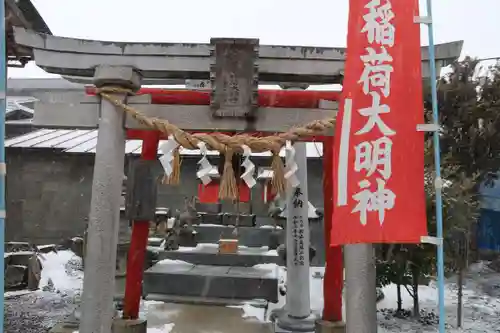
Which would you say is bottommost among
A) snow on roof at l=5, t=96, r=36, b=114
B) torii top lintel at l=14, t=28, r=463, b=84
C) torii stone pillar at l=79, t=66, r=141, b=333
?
torii stone pillar at l=79, t=66, r=141, b=333

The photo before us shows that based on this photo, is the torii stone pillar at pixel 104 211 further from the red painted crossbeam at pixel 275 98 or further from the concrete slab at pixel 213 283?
the concrete slab at pixel 213 283

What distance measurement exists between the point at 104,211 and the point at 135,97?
1.18 metres

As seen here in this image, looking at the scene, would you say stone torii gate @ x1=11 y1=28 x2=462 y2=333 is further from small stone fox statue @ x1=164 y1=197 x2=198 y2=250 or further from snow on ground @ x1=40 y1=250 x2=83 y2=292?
snow on ground @ x1=40 y1=250 x2=83 y2=292

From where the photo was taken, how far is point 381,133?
3053mm

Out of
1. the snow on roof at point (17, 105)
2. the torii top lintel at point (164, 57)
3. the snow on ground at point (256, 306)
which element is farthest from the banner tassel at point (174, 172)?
the snow on roof at point (17, 105)

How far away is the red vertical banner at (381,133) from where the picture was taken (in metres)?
2.97

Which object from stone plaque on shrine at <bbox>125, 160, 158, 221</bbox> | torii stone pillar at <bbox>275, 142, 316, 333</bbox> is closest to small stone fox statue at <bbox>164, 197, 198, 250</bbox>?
torii stone pillar at <bbox>275, 142, 316, 333</bbox>

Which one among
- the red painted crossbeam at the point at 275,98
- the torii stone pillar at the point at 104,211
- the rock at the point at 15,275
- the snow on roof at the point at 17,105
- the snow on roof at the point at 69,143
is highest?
the snow on roof at the point at 17,105

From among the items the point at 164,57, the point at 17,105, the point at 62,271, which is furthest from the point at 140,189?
the point at 17,105

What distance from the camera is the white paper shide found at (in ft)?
9.87

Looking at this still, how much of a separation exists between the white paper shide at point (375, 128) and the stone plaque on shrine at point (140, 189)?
2779 millimetres

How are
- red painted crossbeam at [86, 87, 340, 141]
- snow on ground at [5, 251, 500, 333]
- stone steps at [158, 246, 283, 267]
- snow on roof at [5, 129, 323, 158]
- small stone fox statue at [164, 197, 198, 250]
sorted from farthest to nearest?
snow on roof at [5, 129, 323, 158]
small stone fox statue at [164, 197, 198, 250]
stone steps at [158, 246, 283, 267]
snow on ground at [5, 251, 500, 333]
red painted crossbeam at [86, 87, 340, 141]

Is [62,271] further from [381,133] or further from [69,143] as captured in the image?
[381,133]

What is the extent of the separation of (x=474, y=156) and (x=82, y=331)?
14196mm
